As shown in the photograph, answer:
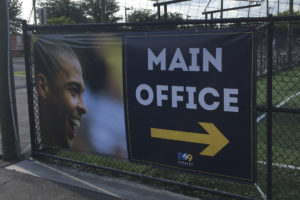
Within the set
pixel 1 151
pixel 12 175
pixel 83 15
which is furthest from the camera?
pixel 83 15

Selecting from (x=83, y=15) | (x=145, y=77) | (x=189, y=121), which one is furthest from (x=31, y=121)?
(x=83, y=15)

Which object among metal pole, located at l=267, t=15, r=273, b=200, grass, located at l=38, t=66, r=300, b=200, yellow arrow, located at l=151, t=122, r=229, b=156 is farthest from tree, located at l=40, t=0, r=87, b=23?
metal pole, located at l=267, t=15, r=273, b=200

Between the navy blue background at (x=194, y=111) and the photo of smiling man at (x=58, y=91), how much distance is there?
885 millimetres

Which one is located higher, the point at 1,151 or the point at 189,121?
the point at 189,121

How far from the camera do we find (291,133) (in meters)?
6.34

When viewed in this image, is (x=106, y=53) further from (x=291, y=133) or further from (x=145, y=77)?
(x=291, y=133)

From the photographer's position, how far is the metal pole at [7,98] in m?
4.91

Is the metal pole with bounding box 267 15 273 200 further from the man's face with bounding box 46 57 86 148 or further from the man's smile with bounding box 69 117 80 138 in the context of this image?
the man's smile with bounding box 69 117 80 138

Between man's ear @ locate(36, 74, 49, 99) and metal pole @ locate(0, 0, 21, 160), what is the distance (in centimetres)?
38

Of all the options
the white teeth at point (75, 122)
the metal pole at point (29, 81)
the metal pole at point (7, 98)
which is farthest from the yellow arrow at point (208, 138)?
the metal pole at point (7, 98)

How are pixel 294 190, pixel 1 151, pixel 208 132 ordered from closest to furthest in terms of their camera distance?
pixel 208 132 → pixel 294 190 → pixel 1 151

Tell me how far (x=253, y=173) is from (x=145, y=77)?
155cm

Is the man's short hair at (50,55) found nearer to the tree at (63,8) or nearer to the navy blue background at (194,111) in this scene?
the navy blue background at (194,111)

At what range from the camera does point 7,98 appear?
505 cm
